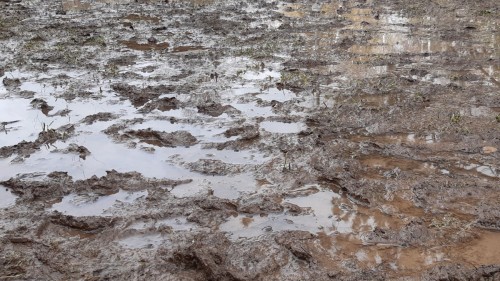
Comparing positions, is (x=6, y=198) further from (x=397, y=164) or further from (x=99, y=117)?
(x=397, y=164)

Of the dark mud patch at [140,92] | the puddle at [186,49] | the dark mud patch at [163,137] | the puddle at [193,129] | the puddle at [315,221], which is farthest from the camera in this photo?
the puddle at [186,49]

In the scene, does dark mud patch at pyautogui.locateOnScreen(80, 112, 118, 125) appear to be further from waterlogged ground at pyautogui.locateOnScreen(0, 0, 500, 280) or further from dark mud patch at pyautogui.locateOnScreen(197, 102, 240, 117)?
dark mud patch at pyautogui.locateOnScreen(197, 102, 240, 117)

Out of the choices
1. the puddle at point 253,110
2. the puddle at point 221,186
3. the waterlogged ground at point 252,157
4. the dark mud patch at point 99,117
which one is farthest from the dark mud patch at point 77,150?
the puddle at point 253,110

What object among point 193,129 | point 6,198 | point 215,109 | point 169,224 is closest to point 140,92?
point 215,109

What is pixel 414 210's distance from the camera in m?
4.71

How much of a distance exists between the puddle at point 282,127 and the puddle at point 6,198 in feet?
10.3

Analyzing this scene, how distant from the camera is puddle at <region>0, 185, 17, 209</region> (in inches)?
195

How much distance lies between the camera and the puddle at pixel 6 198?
494cm

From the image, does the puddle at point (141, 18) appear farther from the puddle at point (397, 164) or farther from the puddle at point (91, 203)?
the puddle at point (397, 164)

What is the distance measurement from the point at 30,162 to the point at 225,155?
7.63 feet

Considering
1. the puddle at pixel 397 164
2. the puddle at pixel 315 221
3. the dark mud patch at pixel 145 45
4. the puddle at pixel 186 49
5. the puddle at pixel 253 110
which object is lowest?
the puddle at pixel 315 221

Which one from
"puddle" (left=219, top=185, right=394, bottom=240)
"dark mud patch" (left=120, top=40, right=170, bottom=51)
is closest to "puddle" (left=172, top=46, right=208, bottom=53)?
"dark mud patch" (left=120, top=40, right=170, bottom=51)

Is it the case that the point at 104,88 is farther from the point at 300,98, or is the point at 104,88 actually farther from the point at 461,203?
the point at 461,203

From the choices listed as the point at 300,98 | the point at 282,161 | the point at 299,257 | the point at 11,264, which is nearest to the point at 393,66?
the point at 300,98
